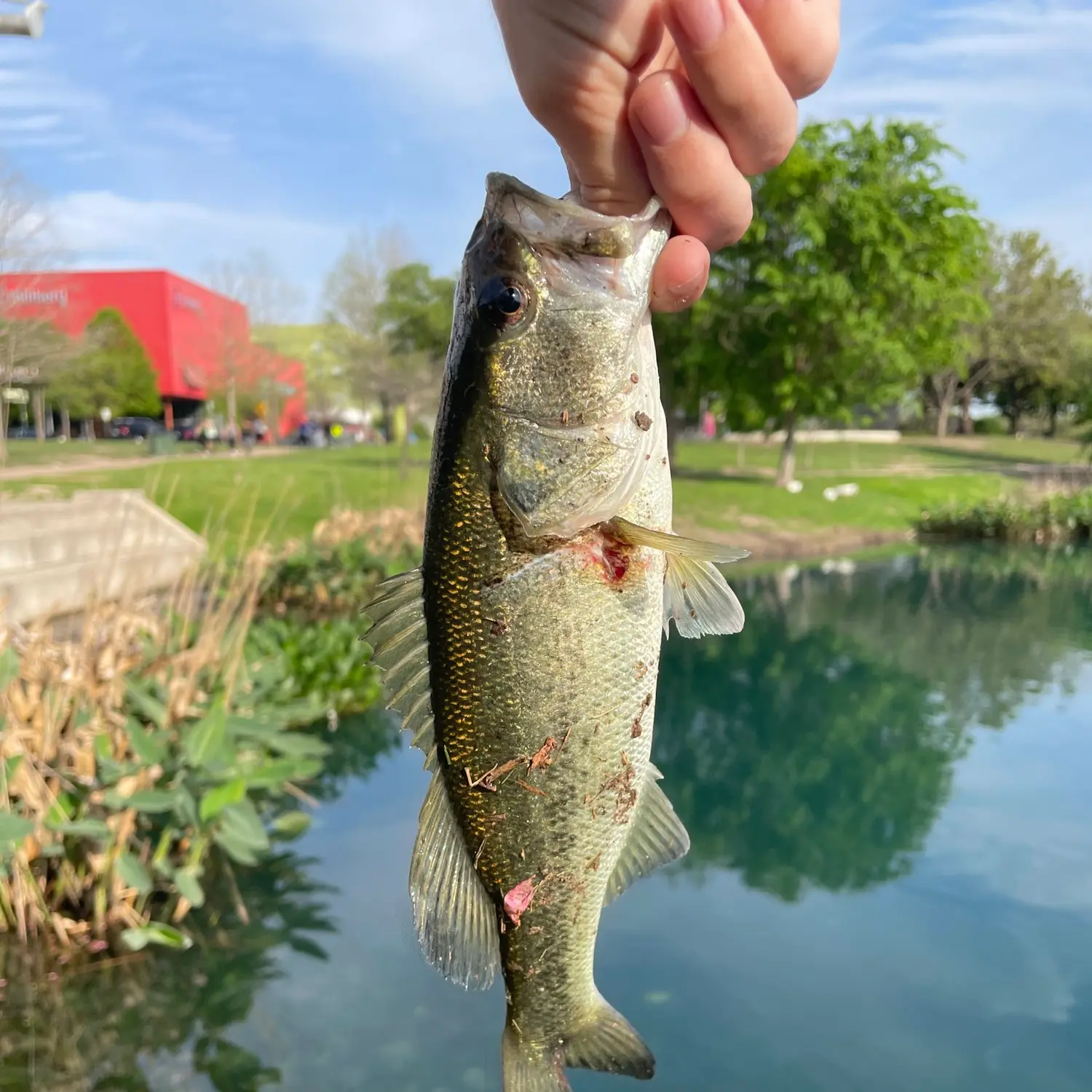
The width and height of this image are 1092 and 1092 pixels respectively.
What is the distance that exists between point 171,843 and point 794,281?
853 inches

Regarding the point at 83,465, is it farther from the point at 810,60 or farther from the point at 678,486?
the point at 810,60

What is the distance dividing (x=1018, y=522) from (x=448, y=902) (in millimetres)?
22133

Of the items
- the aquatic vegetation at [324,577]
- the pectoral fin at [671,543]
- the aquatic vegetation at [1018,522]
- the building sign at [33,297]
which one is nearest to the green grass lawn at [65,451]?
the building sign at [33,297]

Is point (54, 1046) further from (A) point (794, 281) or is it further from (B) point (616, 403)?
(A) point (794, 281)

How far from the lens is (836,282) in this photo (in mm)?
22422

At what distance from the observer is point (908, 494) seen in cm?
2506

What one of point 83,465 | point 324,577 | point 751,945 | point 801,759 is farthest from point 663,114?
point 83,465

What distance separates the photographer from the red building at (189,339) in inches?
1374

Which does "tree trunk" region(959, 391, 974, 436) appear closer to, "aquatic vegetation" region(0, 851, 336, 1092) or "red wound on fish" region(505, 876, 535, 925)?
"aquatic vegetation" region(0, 851, 336, 1092)

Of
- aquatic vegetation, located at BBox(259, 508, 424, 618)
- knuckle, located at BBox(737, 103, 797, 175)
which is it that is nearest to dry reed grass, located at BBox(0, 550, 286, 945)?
knuckle, located at BBox(737, 103, 797, 175)

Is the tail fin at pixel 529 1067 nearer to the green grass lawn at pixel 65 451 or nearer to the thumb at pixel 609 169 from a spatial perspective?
the thumb at pixel 609 169

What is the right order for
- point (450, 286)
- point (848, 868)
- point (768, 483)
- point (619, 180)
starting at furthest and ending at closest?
point (450, 286)
point (768, 483)
point (848, 868)
point (619, 180)

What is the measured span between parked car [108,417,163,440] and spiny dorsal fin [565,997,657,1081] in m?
40.5

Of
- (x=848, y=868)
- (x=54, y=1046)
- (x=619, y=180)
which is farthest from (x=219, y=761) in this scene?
(x=848, y=868)
